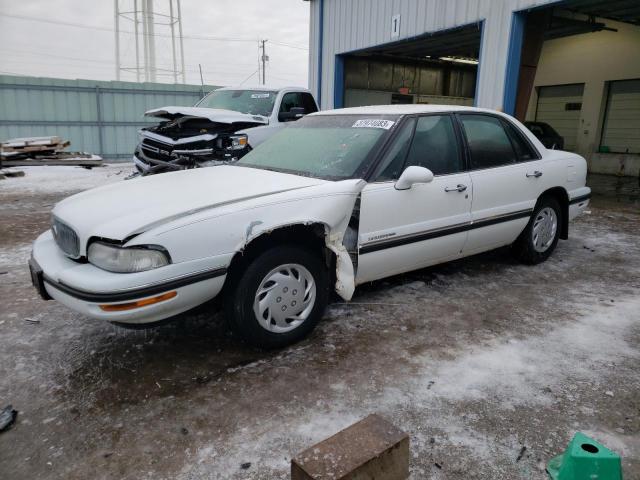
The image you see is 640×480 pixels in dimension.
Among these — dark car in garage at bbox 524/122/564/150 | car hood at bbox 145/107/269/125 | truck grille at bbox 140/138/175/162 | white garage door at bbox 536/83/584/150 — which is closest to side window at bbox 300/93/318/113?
car hood at bbox 145/107/269/125

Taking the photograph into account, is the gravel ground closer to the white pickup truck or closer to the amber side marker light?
the amber side marker light

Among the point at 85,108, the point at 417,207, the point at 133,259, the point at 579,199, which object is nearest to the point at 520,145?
the point at 579,199

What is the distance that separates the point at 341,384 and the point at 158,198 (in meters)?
1.57

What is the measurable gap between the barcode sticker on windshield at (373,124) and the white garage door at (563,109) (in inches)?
574

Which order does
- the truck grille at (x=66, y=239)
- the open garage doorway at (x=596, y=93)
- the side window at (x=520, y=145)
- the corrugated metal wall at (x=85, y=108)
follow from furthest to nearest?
the corrugated metal wall at (x=85, y=108) < the open garage doorway at (x=596, y=93) < the side window at (x=520, y=145) < the truck grille at (x=66, y=239)

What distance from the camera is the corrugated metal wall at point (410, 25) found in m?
8.01

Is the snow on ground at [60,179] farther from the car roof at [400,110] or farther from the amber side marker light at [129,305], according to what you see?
the amber side marker light at [129,305]

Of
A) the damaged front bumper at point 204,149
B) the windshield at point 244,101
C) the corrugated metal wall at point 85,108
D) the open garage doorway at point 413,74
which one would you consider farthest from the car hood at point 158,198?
the corrugated metal wall at point 85,108

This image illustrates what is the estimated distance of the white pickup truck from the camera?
796cm

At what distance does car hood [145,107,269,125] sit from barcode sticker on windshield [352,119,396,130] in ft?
15.4

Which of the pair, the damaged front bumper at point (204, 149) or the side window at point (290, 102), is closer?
the damaged front bumper at point (204, 149)

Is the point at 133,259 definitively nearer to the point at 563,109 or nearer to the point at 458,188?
the point at 458,188

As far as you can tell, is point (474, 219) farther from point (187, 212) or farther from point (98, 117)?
point (98, 117)

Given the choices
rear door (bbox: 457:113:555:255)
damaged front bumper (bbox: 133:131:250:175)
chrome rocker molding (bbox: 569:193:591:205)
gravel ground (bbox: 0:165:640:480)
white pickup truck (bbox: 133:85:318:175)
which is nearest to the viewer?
gravel ground (bbox: 0:165:640:480)
